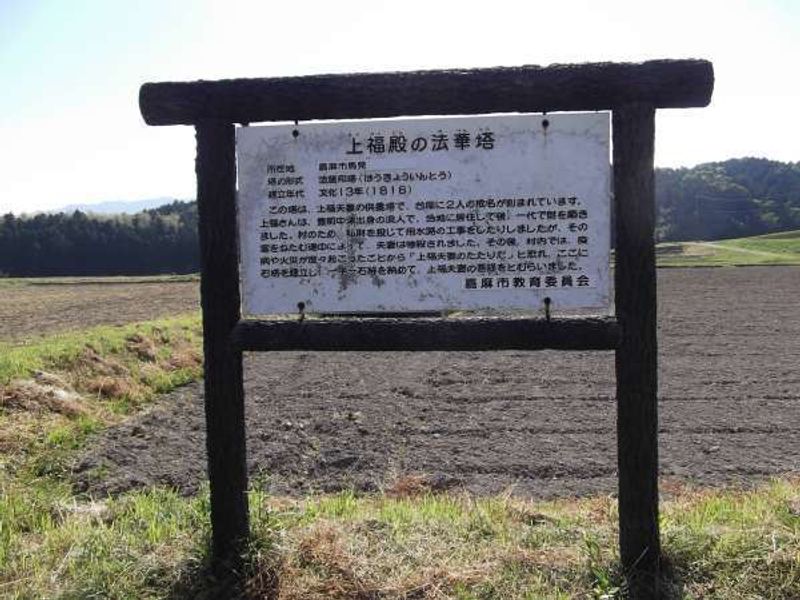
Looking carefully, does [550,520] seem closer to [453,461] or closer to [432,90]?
[432,90]

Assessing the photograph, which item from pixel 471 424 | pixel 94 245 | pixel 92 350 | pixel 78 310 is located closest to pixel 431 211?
pixel 471 424

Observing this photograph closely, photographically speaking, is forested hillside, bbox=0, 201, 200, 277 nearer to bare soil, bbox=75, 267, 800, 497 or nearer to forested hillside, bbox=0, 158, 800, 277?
forested hillside, bbox=0, 158, 800, 277

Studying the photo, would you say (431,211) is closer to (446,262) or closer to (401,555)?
(446,262)

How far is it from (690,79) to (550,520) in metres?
2.54

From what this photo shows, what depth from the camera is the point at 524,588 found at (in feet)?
10.7

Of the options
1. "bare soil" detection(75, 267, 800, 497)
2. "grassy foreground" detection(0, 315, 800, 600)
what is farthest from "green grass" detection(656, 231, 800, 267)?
"grassy foreground" detection(0, 315, 800, 600)

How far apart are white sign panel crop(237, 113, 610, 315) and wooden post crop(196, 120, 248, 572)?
0.36ft

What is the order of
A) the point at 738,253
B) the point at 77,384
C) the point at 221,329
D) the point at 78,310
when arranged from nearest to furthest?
the point at 221,329 < the point at 77,384 < the point at 78,310 < the point at 738,253

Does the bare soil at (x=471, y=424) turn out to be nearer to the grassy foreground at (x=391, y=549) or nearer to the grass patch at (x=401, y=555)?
the grassy foreground at (x=391, y=549)

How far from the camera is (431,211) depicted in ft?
12.0

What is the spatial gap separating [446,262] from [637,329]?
99 centimetres

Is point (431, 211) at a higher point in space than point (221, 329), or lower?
higher

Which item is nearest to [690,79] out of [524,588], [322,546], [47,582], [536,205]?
[536,205]

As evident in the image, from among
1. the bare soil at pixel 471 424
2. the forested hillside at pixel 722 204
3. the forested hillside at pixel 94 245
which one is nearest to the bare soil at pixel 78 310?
the bare soil at pixel 471 424
